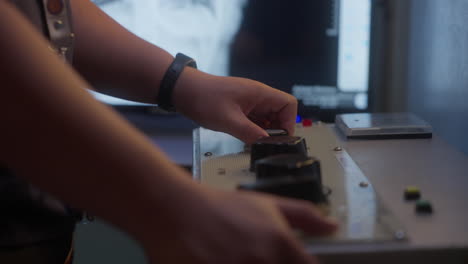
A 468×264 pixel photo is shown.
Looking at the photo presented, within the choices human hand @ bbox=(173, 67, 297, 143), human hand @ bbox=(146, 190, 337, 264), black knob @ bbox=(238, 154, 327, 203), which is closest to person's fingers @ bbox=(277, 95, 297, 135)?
human hand @ bbox=(173, 67, 297, 143)

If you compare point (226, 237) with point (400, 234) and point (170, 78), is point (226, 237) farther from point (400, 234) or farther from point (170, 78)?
point (170, 78)

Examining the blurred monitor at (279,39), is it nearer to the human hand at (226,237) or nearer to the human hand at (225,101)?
the human hand at (225,101)

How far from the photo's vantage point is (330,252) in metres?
0.37

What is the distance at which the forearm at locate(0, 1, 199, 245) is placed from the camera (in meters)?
0.33

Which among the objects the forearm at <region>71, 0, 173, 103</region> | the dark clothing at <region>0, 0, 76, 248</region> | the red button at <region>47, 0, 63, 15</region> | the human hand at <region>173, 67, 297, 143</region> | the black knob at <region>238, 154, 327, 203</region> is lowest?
the dark clothing at <region>0, 0, 76, 248</region>

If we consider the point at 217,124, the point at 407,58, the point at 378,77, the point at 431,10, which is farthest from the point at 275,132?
the point at 378,77

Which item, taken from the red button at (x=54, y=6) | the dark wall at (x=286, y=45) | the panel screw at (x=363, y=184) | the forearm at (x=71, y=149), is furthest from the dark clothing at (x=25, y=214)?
the dark wall at (x=286, y=45)

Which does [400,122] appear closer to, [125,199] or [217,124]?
[217,124]

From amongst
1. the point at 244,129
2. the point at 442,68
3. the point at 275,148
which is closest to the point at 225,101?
the point at 244,129

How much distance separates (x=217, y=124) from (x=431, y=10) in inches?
21.0

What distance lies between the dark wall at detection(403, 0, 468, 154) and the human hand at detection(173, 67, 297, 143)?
0.22m

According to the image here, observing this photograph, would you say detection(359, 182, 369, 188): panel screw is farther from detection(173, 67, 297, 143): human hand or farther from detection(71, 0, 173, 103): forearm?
detection(71, 0, 173, 103): forearm

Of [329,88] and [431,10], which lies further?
[329,88]

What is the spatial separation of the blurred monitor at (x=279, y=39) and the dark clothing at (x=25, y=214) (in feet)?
2.66
